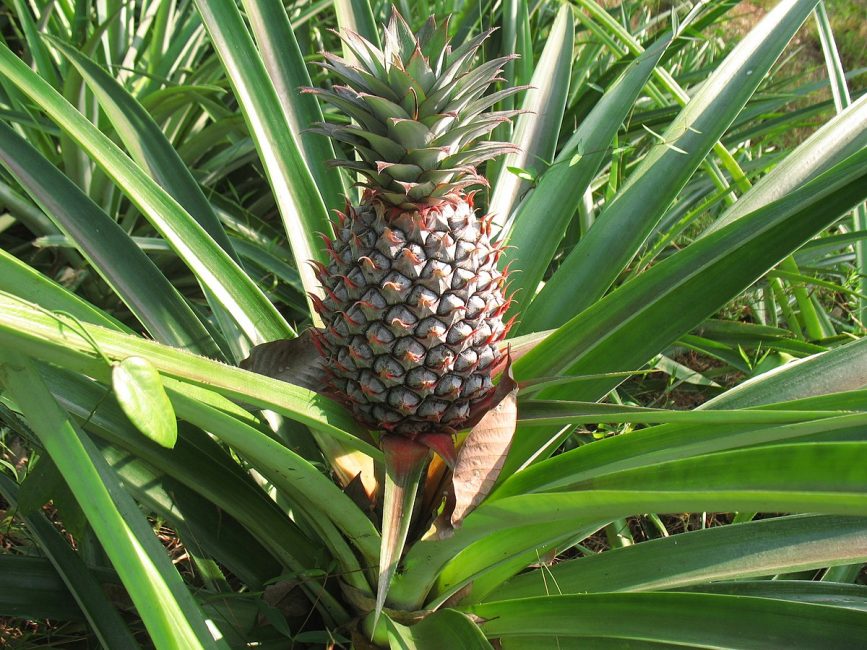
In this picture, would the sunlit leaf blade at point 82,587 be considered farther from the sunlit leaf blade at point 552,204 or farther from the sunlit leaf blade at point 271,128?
the sunlit leaf blade at point 552,204

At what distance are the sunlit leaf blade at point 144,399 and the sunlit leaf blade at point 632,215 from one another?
2.44 feet

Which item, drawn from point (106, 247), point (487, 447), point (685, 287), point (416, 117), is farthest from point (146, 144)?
point (685, 287)

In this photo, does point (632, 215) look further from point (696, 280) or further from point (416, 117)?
point (416, 117)

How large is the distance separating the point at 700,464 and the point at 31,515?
3.35ft

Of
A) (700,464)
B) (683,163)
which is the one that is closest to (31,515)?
(700,464)

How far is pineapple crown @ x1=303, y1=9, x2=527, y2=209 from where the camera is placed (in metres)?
1.00

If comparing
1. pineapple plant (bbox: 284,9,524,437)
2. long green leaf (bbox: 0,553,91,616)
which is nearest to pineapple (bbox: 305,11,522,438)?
pineapple plant (bbox: 284,9,524,437)

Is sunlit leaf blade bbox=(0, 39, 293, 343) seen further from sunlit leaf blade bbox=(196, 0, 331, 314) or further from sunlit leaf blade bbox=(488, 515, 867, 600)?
sunlit leaf blade bbox=(488, 515, 867, 600)

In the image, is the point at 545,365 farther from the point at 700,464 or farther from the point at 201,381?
the point at 201,381

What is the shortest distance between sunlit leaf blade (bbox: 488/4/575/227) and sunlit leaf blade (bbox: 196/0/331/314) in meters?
0.37

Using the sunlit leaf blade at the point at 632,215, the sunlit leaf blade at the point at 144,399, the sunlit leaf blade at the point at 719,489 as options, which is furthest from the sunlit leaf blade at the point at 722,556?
the sunlit leaf blade at the point at 144,399

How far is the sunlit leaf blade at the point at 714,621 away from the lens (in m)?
0.97

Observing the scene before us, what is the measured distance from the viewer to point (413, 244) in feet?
3.35

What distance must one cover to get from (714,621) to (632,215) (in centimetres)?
64
